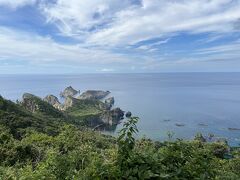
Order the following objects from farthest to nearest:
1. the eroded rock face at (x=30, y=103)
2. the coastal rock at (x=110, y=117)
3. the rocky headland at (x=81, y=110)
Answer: the coastal rock at (x=110, y=117)
the rocky headland at (x=81, y=110)
the eroded rock face at (x=30, y=103)

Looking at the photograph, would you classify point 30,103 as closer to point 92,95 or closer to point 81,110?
point 81,110

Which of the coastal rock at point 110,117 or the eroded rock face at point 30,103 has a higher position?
the eroded rock face at point 30,103

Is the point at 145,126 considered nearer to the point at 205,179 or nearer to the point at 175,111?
the point at 175,111

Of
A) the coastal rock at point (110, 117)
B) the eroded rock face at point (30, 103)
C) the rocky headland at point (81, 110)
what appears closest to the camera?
Answer: the eroded rock face at point (30, 103)

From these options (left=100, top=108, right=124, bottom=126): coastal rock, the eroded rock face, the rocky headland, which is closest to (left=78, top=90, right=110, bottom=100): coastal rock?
the rocky headland

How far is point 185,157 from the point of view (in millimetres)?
4695

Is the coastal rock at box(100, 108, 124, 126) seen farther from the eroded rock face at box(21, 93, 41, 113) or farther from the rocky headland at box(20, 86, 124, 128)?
the eroded rock face at box(21, 93, 41, 113)

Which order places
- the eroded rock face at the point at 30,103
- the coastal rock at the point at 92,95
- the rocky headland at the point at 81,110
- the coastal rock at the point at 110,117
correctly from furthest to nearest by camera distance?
the coastal rock at the point at 92,95 → the coastal rock at the point at 110,117 → the rocky headland at the point at 81,110 → the eroded rock face at the point at 30,103

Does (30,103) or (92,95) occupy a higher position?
(30,103)

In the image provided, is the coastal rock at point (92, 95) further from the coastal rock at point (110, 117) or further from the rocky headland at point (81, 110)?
the coastal rock at point (110, 117)

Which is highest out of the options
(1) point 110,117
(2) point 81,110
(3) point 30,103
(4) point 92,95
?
(3) point 30,103

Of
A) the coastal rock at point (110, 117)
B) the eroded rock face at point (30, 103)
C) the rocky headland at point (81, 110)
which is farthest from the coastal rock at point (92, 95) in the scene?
the eroded rock face at point (30, 103)

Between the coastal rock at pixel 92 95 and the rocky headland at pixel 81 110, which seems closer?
the rocky headland at pixel 81 110

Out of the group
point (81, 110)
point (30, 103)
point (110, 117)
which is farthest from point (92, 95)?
point (30, 103)
